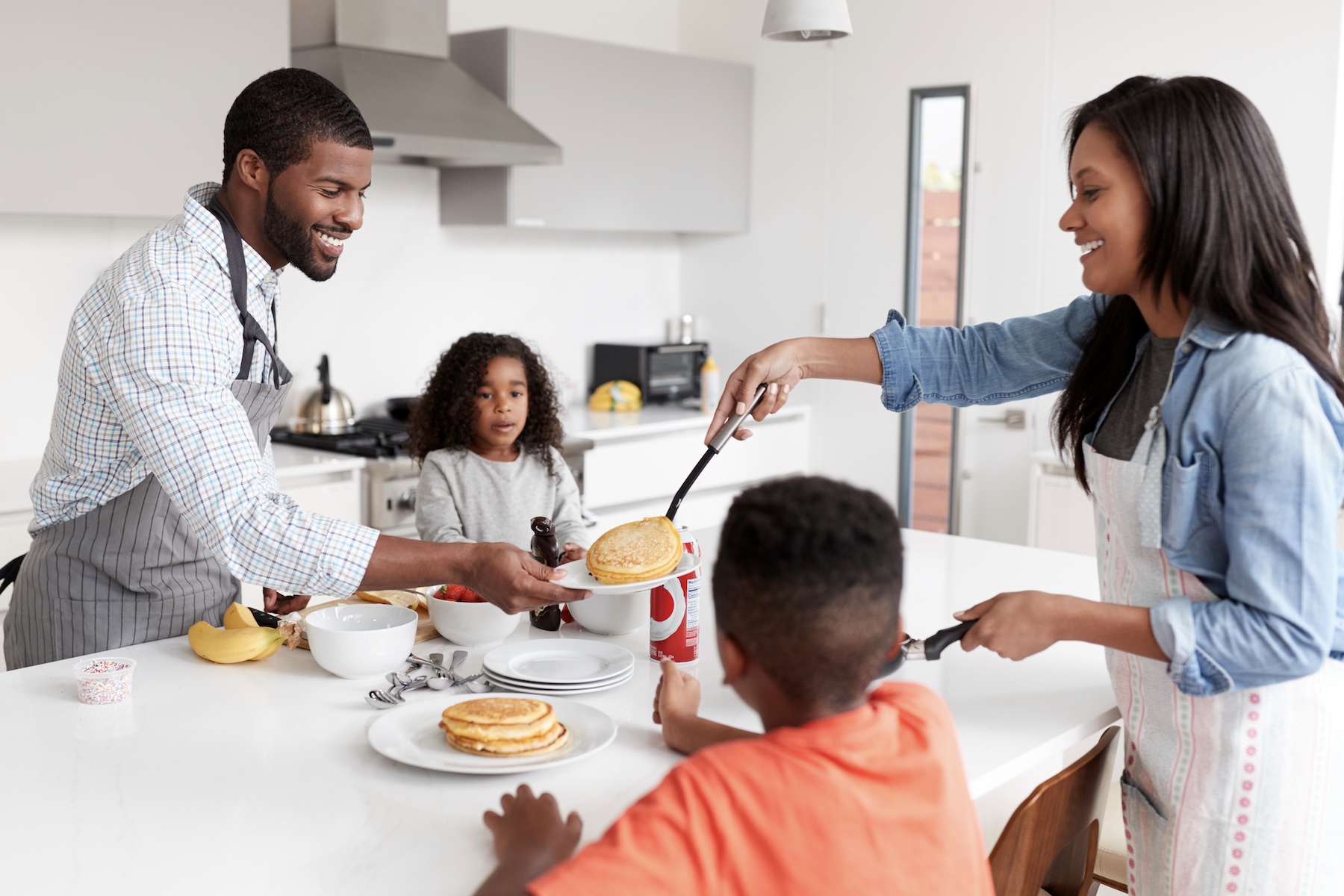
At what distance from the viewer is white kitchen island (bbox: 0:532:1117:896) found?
3.22 feet

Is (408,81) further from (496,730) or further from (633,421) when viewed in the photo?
(496,730)

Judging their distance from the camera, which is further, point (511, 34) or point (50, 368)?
point (511, 34)

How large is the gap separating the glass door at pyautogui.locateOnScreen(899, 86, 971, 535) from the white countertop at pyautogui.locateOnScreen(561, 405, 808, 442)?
481 mm

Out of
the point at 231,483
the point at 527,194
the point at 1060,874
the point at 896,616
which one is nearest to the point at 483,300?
the point at 527,194

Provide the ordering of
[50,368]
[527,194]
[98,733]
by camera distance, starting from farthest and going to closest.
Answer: [527,194], [50,368], [98,733]

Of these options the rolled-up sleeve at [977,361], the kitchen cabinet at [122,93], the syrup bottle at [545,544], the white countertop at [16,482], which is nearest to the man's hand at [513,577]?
the syrup bottle at [545,544]

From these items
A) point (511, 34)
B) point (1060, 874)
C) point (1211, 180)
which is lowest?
point (1060, 874)

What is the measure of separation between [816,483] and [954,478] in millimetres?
3327

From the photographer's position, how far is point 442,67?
3.51 m

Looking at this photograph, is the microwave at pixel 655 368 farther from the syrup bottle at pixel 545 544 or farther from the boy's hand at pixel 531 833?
the boy's hand at pixel 531 833

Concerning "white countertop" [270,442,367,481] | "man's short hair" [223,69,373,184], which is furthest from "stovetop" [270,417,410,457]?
"man's short hair" [223,69,373,184]

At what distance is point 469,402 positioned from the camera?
2480 mm

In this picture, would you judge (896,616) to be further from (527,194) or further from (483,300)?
(483,300)

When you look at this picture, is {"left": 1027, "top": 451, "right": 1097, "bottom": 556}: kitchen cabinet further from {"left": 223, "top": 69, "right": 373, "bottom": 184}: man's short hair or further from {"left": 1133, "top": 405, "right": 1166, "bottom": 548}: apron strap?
{"left": 223, "top": 69, "right": 373, "bottom": 184}: man's short hair
